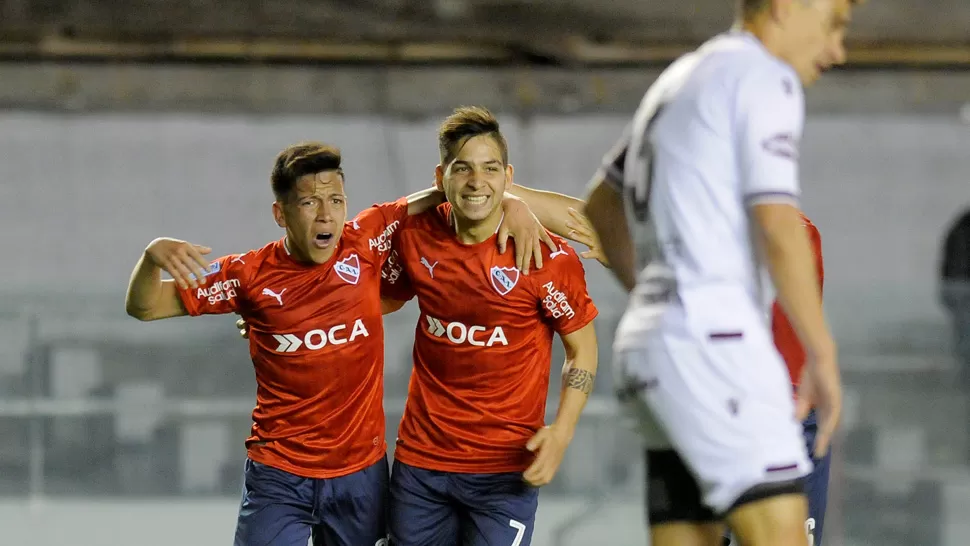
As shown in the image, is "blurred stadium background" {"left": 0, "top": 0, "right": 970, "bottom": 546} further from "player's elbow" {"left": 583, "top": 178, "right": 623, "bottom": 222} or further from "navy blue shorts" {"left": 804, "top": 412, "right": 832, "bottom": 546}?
"player's elbow" {"left": 583, "top": 178, "right": 623, "bottom": 222}

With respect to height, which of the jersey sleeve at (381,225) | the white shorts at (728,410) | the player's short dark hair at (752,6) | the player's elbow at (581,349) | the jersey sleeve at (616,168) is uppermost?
the player's short dark hair at (752,6)

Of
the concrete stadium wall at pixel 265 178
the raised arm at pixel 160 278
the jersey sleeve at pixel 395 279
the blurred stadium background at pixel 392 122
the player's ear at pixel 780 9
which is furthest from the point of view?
the concrete stadium wall at pixel 265 178

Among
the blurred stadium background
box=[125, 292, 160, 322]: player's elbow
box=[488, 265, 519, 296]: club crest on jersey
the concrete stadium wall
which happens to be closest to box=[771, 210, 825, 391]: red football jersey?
box=[488, 265, 519, 296]: club crest on jersey

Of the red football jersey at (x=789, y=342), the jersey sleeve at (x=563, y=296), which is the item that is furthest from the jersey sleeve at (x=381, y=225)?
the red football jersey at (x=789, y=342)

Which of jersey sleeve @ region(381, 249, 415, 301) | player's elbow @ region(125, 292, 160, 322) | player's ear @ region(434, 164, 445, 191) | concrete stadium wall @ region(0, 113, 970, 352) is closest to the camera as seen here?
player's elbow @ region(125, 292, 160, 322)

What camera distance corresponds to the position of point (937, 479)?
Result: 5.43 m

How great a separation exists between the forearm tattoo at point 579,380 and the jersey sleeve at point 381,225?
0.58 m

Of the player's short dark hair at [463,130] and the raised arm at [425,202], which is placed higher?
the player's short dark hair at [463,130]

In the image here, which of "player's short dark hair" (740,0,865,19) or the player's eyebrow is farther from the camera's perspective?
the player's eyebrow

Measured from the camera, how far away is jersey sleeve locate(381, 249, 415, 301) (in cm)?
318

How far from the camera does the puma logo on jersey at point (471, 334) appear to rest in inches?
119

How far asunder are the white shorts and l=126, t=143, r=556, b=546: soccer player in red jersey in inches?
52.7

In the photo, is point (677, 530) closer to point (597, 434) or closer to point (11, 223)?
point (597, 434)

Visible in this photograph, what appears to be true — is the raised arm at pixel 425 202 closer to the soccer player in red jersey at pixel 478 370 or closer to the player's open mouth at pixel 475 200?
the soccer player in red jersey at pixel 478 370
